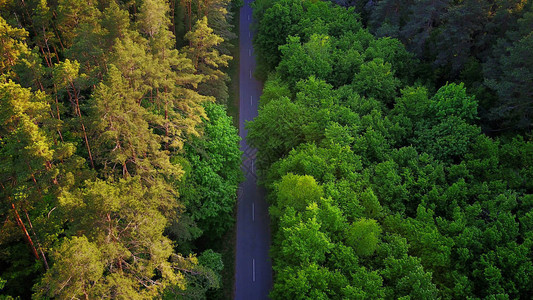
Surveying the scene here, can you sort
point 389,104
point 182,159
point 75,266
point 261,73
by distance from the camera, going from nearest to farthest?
1. point 75,266
2. point 182,159
3. point 389,104
4. point 261,73

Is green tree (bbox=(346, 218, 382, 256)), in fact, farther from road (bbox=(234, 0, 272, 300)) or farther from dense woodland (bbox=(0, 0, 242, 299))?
road (bbox=(234, 0, 272, 300))

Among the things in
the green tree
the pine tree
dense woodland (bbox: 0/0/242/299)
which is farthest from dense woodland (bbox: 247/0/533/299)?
dense woodland (bbox: 0/0/242/299)

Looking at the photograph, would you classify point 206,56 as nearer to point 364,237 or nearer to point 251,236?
point 251,236

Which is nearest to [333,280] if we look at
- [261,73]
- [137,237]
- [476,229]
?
[476,229]

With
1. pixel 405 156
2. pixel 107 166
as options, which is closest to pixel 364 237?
pixel 405 156

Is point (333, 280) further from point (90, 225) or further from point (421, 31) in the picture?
point (421, 31)
